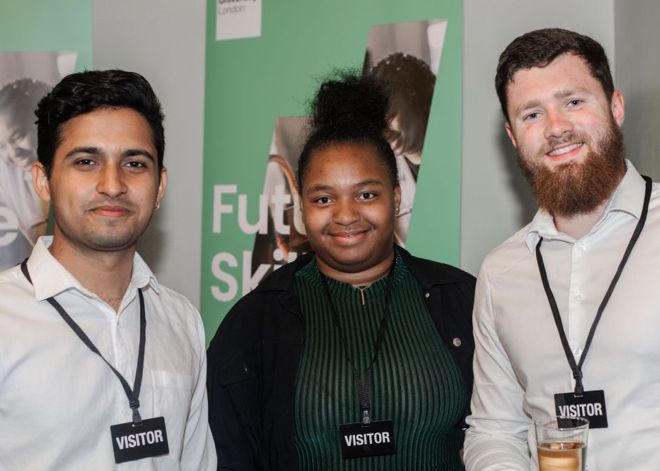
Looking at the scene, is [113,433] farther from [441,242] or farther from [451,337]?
[441,242]


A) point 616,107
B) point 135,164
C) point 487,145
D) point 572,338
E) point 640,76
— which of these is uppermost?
point 640,76

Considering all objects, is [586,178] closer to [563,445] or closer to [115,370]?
[563,445]

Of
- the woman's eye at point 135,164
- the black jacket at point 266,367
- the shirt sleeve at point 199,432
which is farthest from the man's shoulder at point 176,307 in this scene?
the woman's eye at point 135,164

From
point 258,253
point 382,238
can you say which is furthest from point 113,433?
point 258,253

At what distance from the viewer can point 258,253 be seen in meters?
4.09

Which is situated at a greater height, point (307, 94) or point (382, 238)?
point (307, 94)

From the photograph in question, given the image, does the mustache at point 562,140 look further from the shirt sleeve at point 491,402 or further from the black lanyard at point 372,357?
the black lanyard at point 372,357

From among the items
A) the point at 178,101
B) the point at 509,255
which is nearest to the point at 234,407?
the point at 509,255

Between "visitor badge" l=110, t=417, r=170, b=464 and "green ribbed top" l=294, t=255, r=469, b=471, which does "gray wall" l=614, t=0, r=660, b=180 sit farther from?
"visitor badge" l=110, t=417, r=170, b=464

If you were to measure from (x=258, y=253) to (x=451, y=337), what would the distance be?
5.06 ft

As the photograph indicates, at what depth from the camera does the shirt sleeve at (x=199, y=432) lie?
2.60 meters

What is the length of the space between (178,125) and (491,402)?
2500 mm

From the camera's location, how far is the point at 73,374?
2195mm

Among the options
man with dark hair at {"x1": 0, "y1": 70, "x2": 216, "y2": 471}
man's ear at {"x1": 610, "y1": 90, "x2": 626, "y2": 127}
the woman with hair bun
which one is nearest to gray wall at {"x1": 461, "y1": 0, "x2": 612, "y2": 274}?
the woman with hair bun
